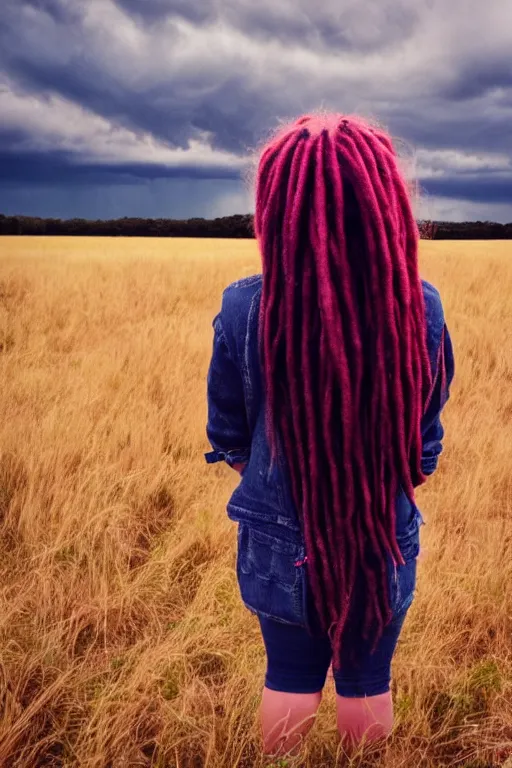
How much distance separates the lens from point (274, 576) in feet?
3.75

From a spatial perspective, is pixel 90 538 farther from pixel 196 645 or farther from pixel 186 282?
pixel 186 282

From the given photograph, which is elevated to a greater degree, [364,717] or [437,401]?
[437,401]

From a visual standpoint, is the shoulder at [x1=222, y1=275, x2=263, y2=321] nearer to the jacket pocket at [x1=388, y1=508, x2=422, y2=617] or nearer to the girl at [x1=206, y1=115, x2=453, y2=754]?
the girl at [x1=206, y1=115, x2=453, y2=754]

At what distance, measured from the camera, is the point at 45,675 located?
1923 mm

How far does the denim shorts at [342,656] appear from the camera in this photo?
3.86 feet

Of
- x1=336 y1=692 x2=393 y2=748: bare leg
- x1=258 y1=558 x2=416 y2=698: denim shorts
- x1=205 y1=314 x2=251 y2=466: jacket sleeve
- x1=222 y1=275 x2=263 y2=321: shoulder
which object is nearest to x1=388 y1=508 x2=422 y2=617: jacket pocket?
x1=258 y1=558 x2=416 y2=698: denim shorts

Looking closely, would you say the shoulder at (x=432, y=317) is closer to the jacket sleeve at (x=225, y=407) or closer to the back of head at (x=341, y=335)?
the back of head at (x=341, y=335)

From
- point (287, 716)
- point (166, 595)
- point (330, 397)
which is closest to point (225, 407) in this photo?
point (330, 397)

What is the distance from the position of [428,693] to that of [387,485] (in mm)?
1155

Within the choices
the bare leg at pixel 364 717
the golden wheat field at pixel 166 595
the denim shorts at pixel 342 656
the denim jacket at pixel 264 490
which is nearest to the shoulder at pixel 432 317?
the denim jacket at pixel 264 490

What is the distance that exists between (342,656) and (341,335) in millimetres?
710

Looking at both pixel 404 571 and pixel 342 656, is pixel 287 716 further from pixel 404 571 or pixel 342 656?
pixel 404 571

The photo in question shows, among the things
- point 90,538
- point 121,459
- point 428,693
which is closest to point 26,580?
point 90,538

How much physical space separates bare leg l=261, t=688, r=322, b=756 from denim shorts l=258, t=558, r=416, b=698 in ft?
0.08
